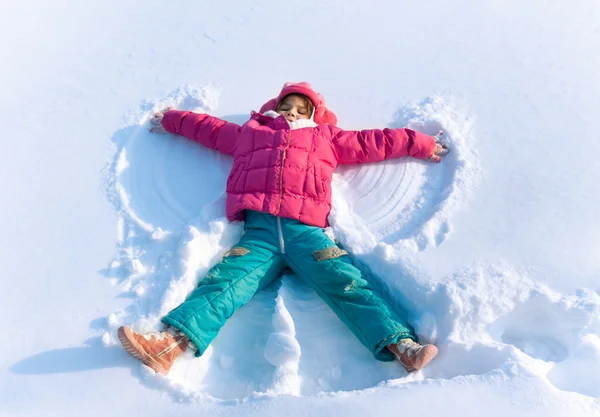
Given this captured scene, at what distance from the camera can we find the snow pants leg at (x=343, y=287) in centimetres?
202

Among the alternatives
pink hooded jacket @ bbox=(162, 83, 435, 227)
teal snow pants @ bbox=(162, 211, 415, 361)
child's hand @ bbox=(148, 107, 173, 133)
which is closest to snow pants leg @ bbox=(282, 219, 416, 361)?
teal snow pants @ bbox=(162, 211, 415, 361)

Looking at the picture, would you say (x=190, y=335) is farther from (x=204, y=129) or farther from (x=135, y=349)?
(x=204, y=129)

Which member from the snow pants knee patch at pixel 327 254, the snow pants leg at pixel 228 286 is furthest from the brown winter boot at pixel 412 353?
the snow pants leg at pixel 228 286

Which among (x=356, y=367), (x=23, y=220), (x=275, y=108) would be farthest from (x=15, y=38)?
(x=356, y=367)

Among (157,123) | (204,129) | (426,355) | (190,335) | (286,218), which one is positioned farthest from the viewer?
(157,123)

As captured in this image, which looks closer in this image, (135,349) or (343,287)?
(135,349)

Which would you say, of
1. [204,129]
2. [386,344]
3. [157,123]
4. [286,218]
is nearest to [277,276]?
[286,218]

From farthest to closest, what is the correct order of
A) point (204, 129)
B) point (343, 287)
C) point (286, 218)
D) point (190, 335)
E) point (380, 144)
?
point (204, 129) → point (380, 144) → point (286, 218) → point (343, 287) → point (190, 335)

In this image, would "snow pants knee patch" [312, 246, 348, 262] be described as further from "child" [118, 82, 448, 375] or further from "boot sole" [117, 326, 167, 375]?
"boot sole" [117, 326, 167, 375]

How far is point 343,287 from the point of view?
7.04 feet

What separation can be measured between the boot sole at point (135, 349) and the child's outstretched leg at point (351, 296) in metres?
0.68

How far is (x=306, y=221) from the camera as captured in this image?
92.5 inches

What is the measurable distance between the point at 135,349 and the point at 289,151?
3.51 feet

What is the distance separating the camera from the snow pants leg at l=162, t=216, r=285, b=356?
81.3 inches
